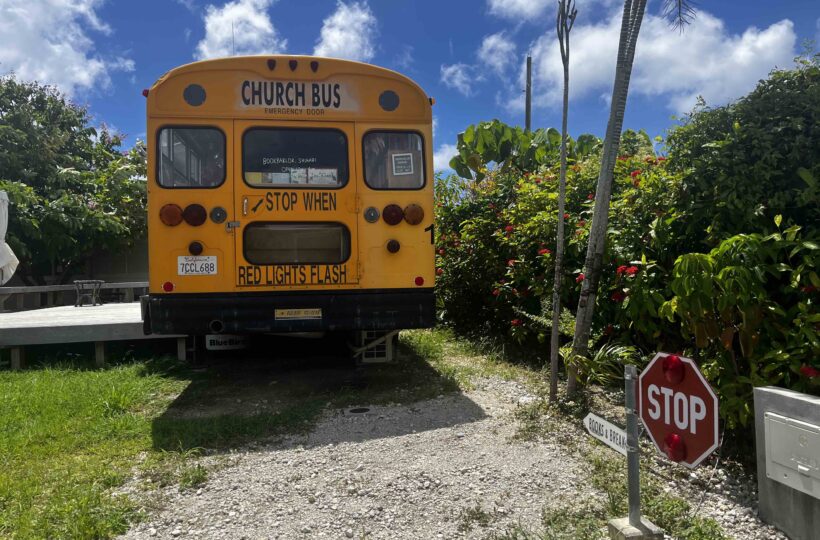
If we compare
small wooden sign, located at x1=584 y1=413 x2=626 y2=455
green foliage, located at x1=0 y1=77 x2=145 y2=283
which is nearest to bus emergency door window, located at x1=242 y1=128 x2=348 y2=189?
small wooden sign, located at x1=584 y1=413 x2=626 y2=455

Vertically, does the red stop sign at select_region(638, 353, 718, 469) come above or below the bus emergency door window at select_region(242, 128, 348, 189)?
below

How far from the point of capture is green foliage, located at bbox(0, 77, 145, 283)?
11703 millimetres

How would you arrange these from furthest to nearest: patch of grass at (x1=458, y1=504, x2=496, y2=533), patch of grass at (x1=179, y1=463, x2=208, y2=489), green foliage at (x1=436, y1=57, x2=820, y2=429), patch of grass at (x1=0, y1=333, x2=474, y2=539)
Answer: patch of grass at (x1=179, y1=463, x2=208, y2=489) < patch of grass at (x1=0, y1=333, x2=474, y2=539) < green foliage at (x1=436, y1=57, x2=820, y2=429) < patch of grass at (x1=458, y1=504, x2=496, y2=533)

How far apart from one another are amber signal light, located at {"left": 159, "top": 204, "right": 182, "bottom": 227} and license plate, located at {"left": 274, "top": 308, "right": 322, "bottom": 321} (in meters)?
1.16

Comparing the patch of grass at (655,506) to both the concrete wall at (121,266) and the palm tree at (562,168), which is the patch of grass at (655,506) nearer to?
the palm tree at (562,168)

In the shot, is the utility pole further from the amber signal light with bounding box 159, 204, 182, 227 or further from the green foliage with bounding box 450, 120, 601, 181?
the amber signal light with bounding box 159, 204, 182, 227

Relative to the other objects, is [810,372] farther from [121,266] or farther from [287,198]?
[121,266]

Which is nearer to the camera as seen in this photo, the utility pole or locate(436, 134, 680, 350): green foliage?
locate(436, 134, 680, 350): green foliage

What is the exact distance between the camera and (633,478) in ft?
8.61

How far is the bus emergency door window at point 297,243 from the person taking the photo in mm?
5148

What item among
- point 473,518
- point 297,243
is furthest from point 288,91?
point 473,518

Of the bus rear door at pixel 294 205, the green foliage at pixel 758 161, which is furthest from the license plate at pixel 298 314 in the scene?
the green foliage at pixel 758 161

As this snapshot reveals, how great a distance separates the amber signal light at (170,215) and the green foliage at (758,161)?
13.1 feet

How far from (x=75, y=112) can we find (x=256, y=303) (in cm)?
1429
